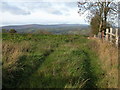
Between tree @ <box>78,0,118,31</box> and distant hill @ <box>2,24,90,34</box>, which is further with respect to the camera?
distant hill @ <box>2,24,90,34</box>

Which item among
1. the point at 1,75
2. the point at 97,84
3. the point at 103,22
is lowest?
the point at 97,84

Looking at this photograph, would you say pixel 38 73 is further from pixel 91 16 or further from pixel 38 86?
pixel 91 16

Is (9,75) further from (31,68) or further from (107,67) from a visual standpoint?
(107,67)

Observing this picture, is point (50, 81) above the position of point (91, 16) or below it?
below

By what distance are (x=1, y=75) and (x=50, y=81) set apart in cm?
135

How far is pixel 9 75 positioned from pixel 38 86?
3.39 ft

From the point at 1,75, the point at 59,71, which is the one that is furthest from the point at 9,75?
the point at 59,71

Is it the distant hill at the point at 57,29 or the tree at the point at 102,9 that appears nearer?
the tree at the point at 102,9

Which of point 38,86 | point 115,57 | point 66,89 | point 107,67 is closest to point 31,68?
point 38,86

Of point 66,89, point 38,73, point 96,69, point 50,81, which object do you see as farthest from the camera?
point 96,69

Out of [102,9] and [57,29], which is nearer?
[102,9]

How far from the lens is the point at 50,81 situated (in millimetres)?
4973

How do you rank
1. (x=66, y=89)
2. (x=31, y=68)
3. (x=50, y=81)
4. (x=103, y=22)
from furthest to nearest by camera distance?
(x=103, y=22), (x=31, y=68), (x=50, y=81), (x=66, y=89)

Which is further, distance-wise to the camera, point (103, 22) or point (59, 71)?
point (103, 22)
